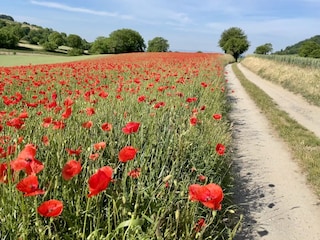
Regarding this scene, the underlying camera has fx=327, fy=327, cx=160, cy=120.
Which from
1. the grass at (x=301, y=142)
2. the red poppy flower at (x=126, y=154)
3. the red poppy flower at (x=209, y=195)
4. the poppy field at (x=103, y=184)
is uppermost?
the red poppy flower at (x=126, y=154)

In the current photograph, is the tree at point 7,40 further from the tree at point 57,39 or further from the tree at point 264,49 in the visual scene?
the tree at point 264,49

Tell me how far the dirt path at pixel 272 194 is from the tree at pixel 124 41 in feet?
251

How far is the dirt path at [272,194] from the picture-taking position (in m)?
3.33

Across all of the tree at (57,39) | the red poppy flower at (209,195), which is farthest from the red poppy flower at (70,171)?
the tree at (57,39)

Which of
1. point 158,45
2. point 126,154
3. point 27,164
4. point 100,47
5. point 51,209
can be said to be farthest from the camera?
point 158,45

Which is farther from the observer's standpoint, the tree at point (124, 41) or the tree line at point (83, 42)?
the tree at point (124, 41)

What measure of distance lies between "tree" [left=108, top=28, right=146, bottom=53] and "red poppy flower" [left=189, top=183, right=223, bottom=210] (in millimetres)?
80229

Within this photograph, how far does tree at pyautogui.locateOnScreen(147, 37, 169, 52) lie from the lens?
91.9 metres

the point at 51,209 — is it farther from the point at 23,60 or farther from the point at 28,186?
the point at 23,60

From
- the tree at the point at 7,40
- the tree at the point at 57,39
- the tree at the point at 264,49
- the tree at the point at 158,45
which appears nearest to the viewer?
the tree at the point at 7,40

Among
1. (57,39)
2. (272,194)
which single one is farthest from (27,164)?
(57,39)

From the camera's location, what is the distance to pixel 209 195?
1.55 meters

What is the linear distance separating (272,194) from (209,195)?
2.86 metres

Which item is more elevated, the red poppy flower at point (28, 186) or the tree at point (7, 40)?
the red poppy flower at point (28, 186)
